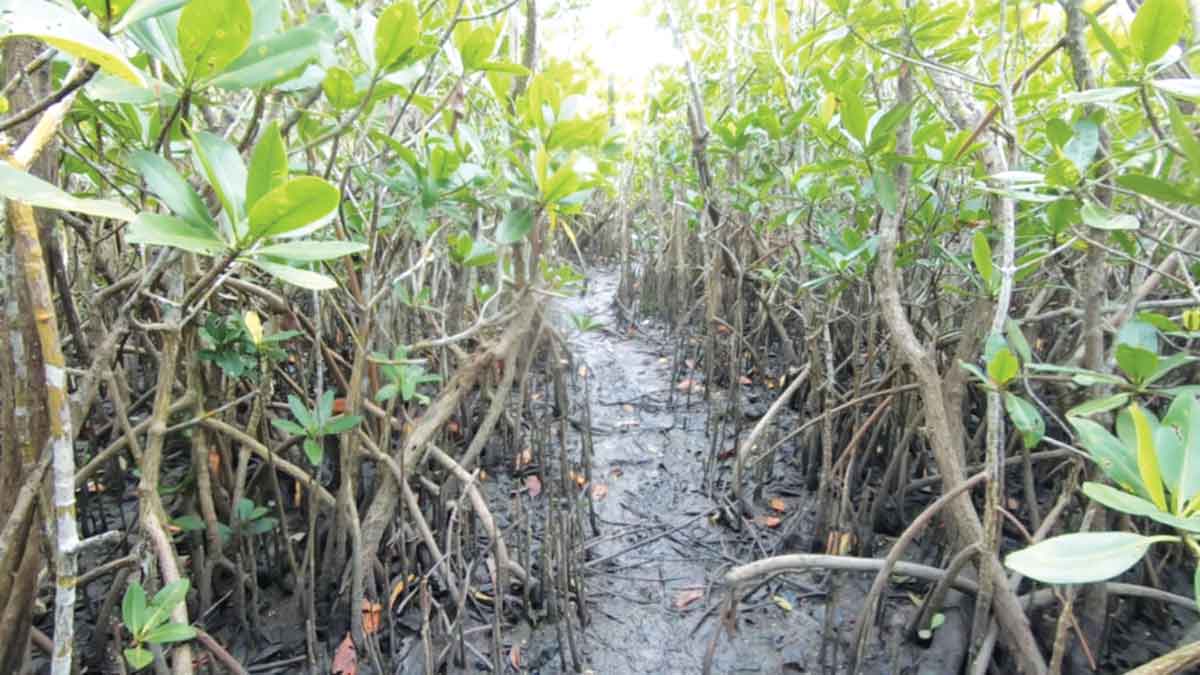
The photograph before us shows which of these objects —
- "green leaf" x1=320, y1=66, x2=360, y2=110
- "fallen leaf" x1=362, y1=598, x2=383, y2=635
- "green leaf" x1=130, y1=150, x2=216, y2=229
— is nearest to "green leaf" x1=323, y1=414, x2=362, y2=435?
"fallen leaf" x1=362, y1=598, x2=383, y2=635

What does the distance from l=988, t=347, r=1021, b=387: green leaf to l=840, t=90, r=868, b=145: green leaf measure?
424 mm

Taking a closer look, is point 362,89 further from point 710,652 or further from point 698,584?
point 698,584

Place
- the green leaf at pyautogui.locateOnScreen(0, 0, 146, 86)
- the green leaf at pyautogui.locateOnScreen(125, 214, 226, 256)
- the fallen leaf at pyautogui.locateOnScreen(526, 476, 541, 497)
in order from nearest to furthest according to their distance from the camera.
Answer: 1. the green leaf at pyautogui.locateOnScreen(0, 0, 146, 86)
2. the green leaf at pyautogui.locateOnScreen(125, 214, 226, 256)
3. the fallen leaf at pyautogui.locateOnScreen(526, 476, 541, 497)

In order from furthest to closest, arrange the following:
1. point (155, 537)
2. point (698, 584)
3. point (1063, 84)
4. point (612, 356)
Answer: point (612, 356), point (698, 584), point (1063, 84), point (155, 537)

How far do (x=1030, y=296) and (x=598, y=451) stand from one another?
1375mm

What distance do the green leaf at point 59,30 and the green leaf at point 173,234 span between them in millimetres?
126

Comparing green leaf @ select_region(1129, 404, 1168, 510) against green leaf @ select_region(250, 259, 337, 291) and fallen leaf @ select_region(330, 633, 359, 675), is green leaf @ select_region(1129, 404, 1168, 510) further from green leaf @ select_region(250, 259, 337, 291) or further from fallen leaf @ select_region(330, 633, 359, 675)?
fallen leaf @ select_region(330, 633, 359, 675)

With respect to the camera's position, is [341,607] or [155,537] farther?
[341,607]

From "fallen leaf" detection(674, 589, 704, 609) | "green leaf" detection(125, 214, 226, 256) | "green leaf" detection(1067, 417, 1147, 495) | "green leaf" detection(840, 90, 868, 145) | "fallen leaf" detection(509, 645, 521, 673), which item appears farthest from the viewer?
"fallen leaf" detection(674, 589, 704, 609)

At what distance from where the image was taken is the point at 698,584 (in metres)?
1.54

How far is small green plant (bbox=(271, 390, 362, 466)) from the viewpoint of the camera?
3.73 ft

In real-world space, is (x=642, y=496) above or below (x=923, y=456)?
below

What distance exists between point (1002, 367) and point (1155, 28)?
1.29 feet

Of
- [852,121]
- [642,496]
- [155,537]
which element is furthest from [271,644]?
[852,121]
